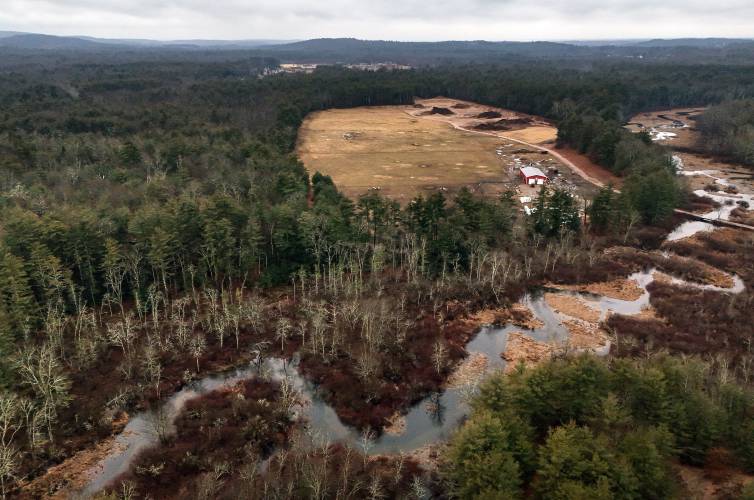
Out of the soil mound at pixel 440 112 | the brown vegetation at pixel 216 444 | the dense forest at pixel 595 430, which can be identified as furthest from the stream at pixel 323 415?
the soil mound at pixel 440 112

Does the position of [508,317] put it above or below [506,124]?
below

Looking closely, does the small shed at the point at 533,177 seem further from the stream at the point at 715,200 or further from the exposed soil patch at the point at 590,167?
the stream at the point at 715,200

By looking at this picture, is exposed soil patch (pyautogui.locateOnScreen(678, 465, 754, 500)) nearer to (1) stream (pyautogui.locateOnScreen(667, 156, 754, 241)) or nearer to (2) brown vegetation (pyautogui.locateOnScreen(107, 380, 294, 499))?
(2) brown vegetation (pyautogui.locateOnScreen(107, 380, 294, 499))

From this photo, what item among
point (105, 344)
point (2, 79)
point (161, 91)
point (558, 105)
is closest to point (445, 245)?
point (105, 344)

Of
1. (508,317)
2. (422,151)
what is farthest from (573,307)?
(422,151)

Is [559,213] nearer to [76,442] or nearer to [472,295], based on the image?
[472,295]

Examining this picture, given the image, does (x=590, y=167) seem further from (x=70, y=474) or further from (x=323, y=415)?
(x=70, y=474)
